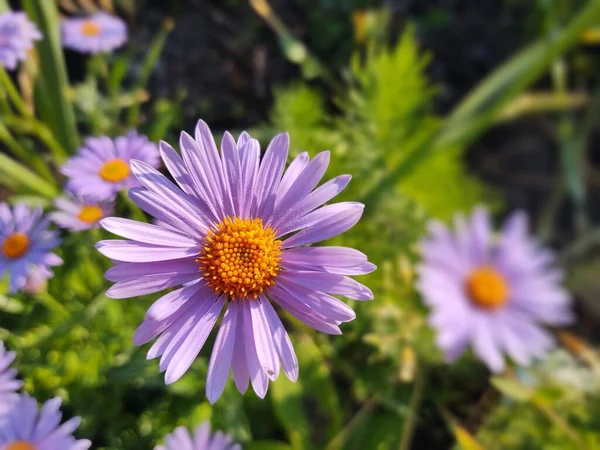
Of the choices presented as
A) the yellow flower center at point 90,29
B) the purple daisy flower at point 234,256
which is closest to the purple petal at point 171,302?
the purple daisy flower at point 234,256

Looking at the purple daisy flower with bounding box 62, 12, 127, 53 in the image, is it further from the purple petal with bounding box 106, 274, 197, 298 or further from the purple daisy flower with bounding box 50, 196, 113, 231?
the purple petal with bounding box 106, 274, 197, 298

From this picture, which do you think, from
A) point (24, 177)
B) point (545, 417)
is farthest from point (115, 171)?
point (545, 417)

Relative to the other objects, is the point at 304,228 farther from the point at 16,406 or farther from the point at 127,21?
the point at 127,21

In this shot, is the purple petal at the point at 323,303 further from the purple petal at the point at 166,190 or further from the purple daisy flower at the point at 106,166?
the purple daisy flower at the point at 106,166

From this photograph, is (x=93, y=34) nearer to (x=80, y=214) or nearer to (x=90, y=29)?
(x=90, y=29)

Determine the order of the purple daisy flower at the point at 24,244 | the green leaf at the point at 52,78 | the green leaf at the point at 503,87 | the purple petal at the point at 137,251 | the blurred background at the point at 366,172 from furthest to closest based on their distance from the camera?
1. the green leaf at the point at 503,87
2. the green leaf at the point at 52,78
3. the blurred background at the point at 366,172
4. the purple daisy flower at the point at 24,244
5. the purple petal at the point at 137,251
